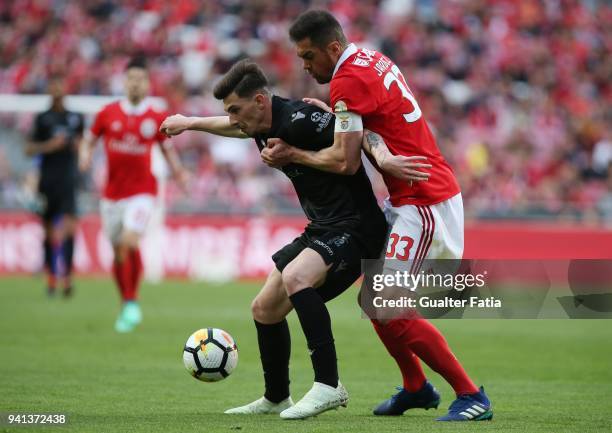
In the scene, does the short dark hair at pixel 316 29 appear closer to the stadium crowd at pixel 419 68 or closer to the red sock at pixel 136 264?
the red sock at pixel 136 264

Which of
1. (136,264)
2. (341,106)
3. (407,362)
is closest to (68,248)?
(136,264)

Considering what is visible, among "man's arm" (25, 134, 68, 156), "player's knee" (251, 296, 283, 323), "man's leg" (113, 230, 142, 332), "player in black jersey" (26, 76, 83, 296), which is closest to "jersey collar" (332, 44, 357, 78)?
"player's knee" (251, 296, 283, 323)

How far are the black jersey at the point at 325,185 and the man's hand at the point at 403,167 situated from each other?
0.39m

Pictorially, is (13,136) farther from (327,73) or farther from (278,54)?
(327,73)

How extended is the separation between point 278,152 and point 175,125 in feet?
3.11

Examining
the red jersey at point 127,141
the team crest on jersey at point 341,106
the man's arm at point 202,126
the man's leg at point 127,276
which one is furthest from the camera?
the red jersey at point 127,141

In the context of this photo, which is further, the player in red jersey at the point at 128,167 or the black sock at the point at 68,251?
the black sock at the point at 68,251

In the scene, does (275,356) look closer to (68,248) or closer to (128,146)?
(128,146)

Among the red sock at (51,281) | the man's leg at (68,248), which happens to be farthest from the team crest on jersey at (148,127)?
the red sock at (51,281)

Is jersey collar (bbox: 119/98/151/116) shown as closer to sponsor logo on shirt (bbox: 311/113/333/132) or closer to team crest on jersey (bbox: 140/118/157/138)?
team crest on jersey (bbox: 140/118/157/138)

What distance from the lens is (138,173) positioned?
40.5 ft

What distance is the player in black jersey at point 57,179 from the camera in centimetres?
1569

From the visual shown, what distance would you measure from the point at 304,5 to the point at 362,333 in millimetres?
15779

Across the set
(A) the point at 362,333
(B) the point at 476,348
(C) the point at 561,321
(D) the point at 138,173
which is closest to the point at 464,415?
(B) the point at 476,348
